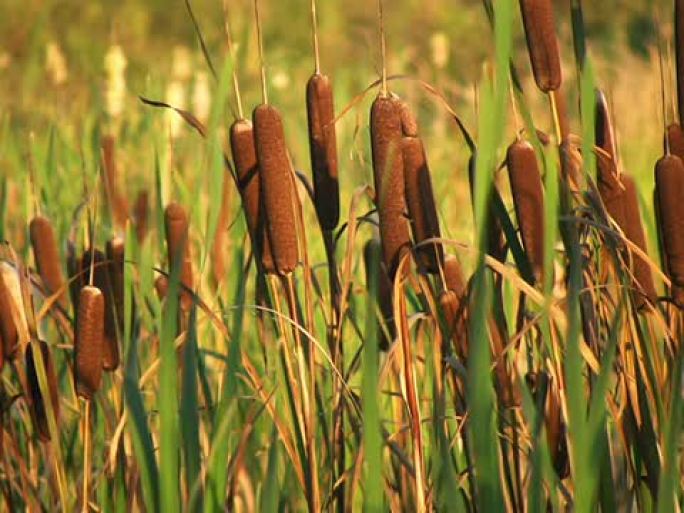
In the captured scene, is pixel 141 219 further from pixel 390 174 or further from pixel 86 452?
pixel 390 174

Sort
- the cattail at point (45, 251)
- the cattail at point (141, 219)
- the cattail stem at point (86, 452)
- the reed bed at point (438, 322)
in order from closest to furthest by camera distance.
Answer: the reed bed at point (438, 322)
the cattail stem at point (86, 452)
the cattail at point (45, 251)
the cattail at point (141, 219)

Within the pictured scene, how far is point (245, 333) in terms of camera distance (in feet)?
7.39

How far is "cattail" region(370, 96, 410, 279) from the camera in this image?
3.51 ft

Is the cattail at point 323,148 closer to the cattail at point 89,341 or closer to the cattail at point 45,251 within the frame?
the cattail at point 89,341

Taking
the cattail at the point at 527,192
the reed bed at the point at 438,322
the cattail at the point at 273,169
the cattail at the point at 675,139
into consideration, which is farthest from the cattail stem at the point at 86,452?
the cattail at the point at 675,139

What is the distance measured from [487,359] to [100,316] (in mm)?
373

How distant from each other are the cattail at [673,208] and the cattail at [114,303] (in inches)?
17.3

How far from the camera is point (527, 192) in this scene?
1.08 meters

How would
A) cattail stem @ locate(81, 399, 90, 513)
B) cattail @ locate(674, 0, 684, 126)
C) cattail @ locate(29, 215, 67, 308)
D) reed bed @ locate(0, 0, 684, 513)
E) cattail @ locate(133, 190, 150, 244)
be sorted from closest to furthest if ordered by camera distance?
reed bed @ locate(0, 0, 684, 513), cattail @ locate(674, 0, 684, 126), cattail stem @ locate(81, 399, 90, 513), cattail @ locate(29, 215, 67, 308), cattail @ locate(133, 190, 150, 244)

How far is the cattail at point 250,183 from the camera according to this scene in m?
1.16

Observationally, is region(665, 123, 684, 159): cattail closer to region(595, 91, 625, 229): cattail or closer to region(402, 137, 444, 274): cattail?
region(595, 91, 625, 229): cattail

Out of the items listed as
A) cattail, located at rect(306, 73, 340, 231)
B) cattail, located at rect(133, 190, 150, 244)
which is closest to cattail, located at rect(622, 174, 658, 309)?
cattail, located at rect(306, 73, 340, 231)

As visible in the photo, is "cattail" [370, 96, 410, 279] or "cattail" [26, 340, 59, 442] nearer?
"cattail" [370, 96, 410, 279]

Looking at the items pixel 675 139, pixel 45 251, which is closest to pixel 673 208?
pixel 675 139
